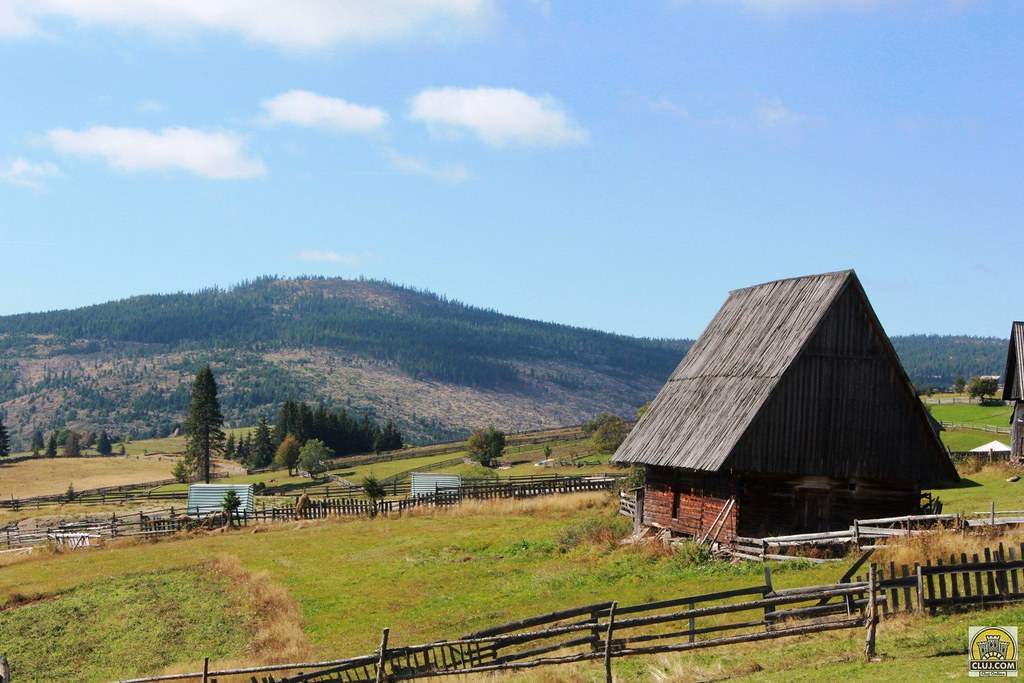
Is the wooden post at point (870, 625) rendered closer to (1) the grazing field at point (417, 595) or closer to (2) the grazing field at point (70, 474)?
(1) the grazing field at point (417, 595)

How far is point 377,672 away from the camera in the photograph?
1909 centimetres

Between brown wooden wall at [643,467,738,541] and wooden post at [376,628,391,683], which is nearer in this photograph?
wooden post at [376,628,391,683]

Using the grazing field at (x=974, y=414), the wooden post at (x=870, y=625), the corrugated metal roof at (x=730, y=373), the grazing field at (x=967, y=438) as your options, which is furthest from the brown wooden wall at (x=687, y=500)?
the grazing field at (x=974, y=414)

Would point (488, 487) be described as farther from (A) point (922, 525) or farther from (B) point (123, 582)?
(A) point (922, 525)

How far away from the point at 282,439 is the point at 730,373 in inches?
4144

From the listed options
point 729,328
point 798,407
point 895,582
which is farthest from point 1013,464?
point 895,582

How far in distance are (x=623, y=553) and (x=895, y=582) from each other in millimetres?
14540

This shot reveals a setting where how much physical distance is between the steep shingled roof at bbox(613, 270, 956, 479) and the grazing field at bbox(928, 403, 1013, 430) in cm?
5902

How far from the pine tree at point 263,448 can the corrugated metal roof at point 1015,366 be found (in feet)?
314

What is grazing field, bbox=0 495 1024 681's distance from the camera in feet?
57.1

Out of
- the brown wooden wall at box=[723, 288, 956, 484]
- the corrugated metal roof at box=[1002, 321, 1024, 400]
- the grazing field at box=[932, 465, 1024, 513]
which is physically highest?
the corrugated metal roof at box=[1002, 321, 1024, 400]

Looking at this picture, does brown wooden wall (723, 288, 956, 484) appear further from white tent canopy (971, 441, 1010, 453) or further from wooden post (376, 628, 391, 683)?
white tent canopy (971, 441, 1010, 453)

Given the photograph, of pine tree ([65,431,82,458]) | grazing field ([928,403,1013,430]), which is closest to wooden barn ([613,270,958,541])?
grazing field ([928,403,1013,430])

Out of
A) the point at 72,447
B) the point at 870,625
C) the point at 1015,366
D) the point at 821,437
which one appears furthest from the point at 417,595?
the point at 72,447
